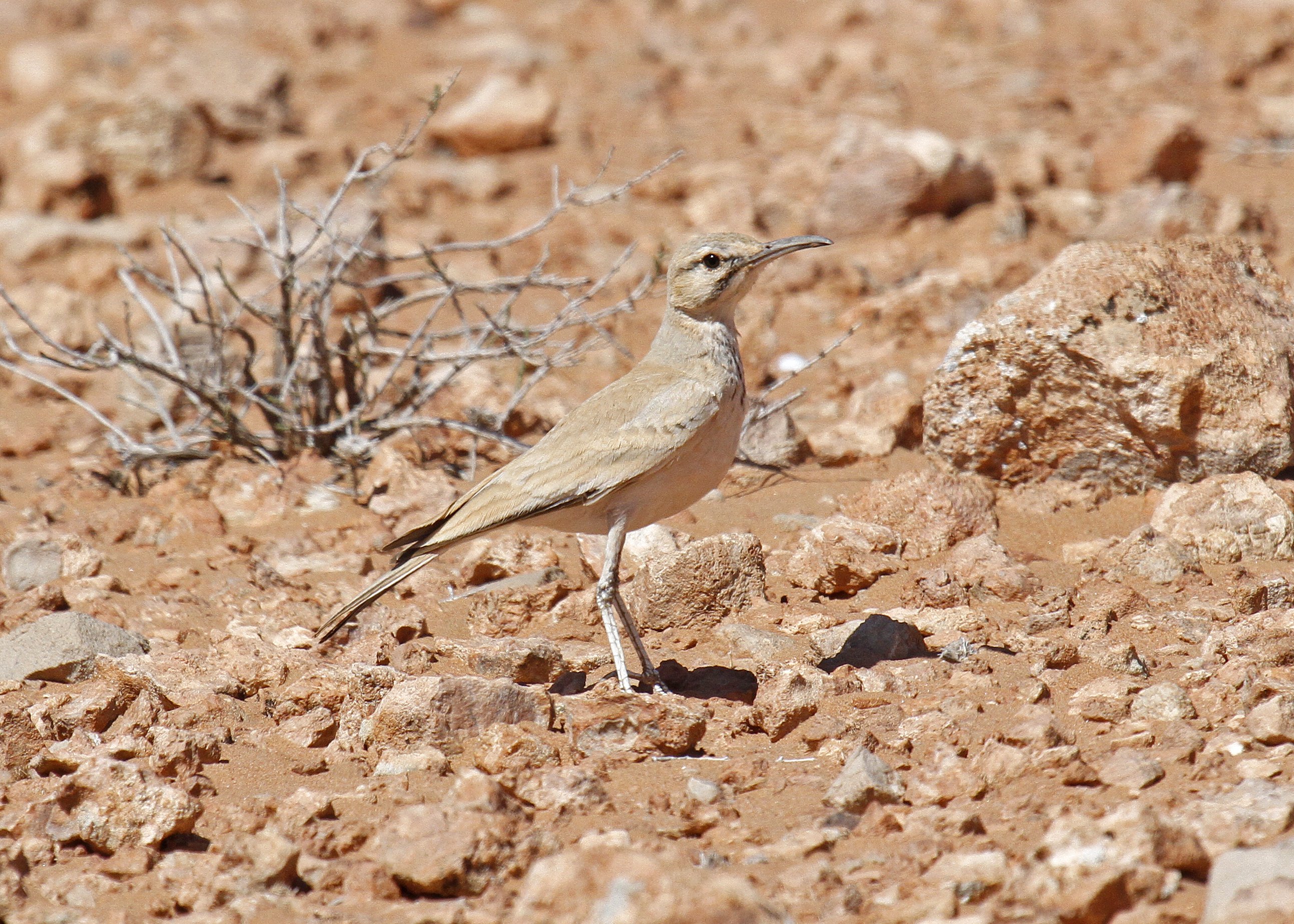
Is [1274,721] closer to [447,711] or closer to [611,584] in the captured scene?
[611,584]

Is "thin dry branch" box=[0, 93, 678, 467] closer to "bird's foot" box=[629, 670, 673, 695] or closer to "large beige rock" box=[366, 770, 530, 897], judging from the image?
"bird's foot" box=[629, 670, 673, 695]

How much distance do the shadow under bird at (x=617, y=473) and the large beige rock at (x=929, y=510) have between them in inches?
38.7

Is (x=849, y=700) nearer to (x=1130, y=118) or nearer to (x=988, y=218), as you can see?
(x=988, y=218)

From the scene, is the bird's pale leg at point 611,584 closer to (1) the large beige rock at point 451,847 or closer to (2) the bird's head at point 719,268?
(2) the bird's head at point 719,268

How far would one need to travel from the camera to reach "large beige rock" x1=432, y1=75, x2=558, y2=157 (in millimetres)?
11023

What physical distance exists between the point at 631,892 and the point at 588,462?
7.35ft

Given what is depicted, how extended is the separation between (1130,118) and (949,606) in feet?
21.7

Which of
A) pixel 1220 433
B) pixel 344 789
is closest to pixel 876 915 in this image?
pixel 344 789

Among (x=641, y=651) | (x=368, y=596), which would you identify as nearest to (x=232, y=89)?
(x=368, y=596)

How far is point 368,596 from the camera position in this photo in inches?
196

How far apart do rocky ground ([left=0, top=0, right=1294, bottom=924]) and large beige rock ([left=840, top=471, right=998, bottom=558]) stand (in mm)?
26

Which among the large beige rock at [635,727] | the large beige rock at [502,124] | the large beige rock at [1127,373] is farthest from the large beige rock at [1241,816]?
the large beige rock at [502,124]

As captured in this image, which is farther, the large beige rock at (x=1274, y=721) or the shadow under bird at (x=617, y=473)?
the shadow under bird at (x=617, y=473)

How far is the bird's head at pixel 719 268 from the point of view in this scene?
17.7 feet
